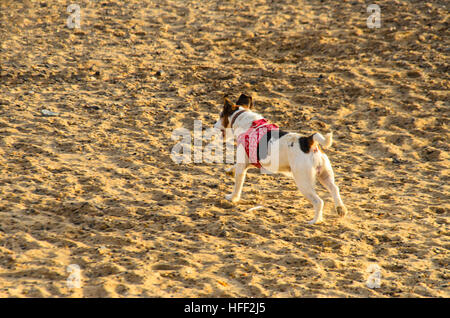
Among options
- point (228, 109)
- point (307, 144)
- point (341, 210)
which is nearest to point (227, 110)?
point (228, 109)

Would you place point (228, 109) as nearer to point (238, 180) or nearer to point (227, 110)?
point (227, 110)

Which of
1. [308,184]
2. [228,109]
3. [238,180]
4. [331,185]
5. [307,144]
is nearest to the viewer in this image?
[307,144]

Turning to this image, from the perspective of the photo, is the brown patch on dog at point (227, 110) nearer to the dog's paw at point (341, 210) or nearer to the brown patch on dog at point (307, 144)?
the brown patch on dog at point (307, 144)

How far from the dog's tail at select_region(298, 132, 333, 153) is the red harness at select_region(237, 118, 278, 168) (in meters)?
0.54

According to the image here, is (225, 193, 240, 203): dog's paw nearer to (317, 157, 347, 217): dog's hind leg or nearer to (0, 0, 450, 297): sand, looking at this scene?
(0, 0, 450, 297): sand

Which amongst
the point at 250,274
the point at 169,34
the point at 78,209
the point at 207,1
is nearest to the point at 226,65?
the point at 169,34

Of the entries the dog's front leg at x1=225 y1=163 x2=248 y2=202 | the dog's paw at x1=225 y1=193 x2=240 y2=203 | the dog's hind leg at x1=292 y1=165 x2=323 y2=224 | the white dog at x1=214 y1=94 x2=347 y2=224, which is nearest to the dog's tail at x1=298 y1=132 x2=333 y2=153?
the white dog at x1=214 y1=94 x2=347 y2=224

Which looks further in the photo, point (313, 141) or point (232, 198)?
point (232, 198)

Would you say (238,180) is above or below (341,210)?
above

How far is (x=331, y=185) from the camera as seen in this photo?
6703 mm

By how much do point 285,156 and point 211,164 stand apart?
1.99 m

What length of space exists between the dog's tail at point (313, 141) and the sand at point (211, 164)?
0.95m

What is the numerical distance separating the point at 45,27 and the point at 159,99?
11.9 ft
